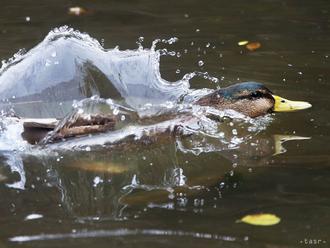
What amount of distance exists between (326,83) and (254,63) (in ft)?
3.05

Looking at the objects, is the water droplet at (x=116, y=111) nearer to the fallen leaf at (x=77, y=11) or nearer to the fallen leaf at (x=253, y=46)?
the fallen leaf at (x=253, y=46)

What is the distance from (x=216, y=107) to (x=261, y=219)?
2178 mm

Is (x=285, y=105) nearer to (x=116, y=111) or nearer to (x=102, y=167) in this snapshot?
(x=116, y=111)

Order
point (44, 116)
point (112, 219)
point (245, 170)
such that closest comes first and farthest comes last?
point (112, 219) → point (245, 170) → point (44, 116)

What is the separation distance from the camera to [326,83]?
7090 millimetres

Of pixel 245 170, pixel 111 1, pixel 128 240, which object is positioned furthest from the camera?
pixel 111 1

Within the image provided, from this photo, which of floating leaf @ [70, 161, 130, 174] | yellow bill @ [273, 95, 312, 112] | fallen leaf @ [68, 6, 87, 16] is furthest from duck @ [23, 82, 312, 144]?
fallen leaf @ [68, 6, 87, 16]

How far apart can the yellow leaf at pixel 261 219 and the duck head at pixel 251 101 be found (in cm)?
200

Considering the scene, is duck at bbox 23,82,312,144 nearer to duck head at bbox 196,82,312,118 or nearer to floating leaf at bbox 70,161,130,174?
duck head at bbox 196,82,312,118

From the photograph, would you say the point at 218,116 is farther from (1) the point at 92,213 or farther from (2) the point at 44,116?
(1) the point at 92,213

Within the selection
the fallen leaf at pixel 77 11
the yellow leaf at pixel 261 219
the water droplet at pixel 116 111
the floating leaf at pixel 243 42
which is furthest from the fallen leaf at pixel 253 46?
the yellow leaf at pixel 261 219

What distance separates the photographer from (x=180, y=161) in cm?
539

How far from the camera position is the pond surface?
13.9 feet

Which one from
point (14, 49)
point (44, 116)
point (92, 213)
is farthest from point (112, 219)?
point (14, 49)
